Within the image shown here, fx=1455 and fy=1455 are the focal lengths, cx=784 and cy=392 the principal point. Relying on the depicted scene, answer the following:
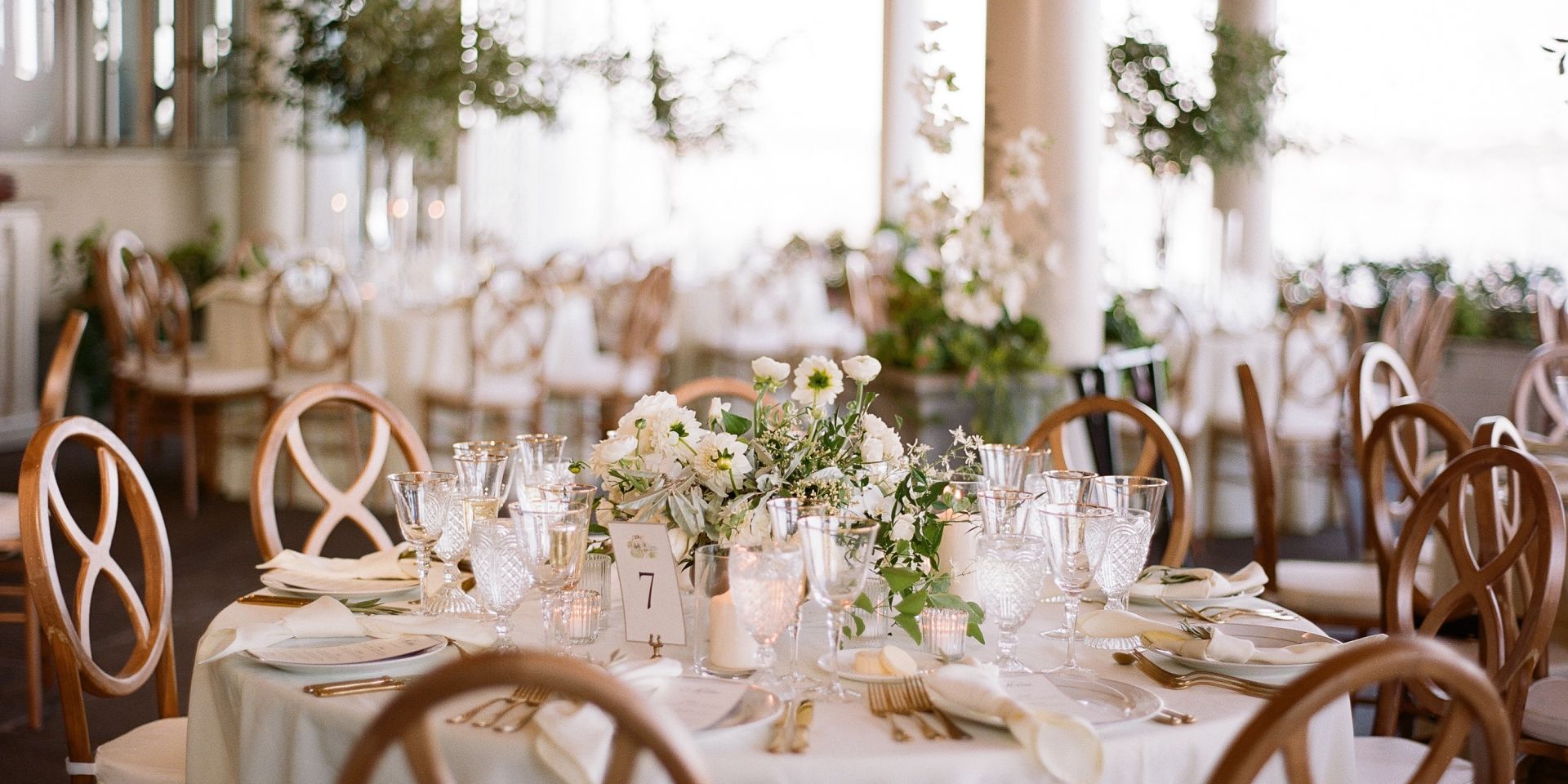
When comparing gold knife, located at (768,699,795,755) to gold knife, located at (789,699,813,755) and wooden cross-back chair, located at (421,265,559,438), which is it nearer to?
gold knife, located at (789,699,813,755)

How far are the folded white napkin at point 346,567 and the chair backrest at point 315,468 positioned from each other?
0.14 m

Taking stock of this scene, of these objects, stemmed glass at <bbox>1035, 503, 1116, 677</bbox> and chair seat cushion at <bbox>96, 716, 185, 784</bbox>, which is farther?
chair seat cushion at <bbox>96, 716, 185, 784</bbox>

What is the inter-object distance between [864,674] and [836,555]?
0.20 metres

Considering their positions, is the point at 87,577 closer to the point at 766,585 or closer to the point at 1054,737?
the point at 766,585

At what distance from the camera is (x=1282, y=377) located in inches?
217

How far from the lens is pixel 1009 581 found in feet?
5.51

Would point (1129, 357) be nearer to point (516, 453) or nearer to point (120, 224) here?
point (516, 453)

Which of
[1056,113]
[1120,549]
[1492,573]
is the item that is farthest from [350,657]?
[1056,113]

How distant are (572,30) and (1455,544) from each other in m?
9.23

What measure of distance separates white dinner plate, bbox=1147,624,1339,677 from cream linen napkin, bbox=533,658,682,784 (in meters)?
0.73

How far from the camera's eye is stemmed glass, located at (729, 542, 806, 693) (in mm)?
1529

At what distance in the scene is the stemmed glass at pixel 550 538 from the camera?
5.32 ft

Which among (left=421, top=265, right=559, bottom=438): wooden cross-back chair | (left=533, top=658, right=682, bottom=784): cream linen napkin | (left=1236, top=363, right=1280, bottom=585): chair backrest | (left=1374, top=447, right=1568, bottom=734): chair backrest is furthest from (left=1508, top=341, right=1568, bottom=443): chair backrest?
(left=421, top=265, right=559, bottom=438): wooden cross-back chair

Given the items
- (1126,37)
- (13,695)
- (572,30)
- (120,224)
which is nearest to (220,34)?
(120,224)
